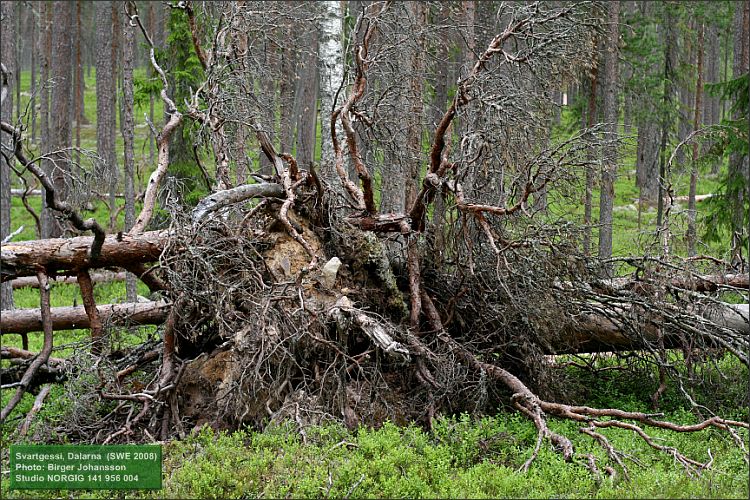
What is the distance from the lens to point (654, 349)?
7055mm

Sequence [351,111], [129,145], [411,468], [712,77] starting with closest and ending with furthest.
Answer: [411,468] → [351,111] → [129,145] → [712,77]

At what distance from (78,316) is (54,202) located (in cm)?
369

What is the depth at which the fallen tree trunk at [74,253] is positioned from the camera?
22.9 ft

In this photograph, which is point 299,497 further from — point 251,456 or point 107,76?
point 107,76

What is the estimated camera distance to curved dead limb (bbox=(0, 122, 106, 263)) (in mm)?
5531

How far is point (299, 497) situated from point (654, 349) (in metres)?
4.16

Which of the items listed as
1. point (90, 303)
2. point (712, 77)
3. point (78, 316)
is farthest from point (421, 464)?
point (712, 77)

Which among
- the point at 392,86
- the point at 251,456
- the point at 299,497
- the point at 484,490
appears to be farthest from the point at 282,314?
the point at 392,86

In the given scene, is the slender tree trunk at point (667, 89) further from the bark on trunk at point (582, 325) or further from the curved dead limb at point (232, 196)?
the curved dead limb at point (232, 196)

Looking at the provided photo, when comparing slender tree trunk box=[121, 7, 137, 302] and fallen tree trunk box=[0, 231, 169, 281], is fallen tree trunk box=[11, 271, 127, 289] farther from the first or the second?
fallen tree trunk box=[0, 231, 169, 281]

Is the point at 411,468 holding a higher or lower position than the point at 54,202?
lower

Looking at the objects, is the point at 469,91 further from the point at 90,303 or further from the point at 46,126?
the point at 46,126

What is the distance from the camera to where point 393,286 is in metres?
7.28

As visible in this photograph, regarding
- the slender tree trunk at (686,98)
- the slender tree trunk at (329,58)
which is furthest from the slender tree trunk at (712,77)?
the slender tree trunk at (329,58)
